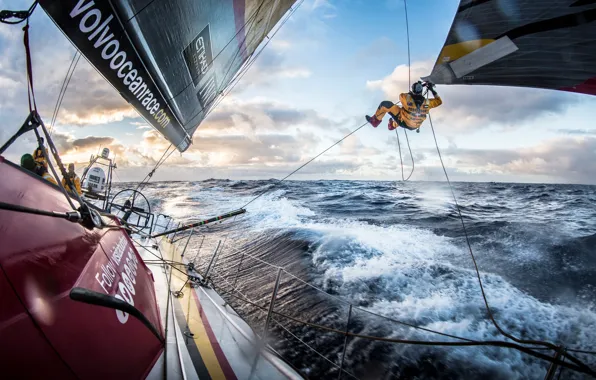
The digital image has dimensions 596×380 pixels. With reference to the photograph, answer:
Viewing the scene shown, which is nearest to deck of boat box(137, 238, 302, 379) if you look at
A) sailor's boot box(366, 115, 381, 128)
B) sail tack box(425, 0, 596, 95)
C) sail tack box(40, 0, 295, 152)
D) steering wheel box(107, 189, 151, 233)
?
steering wheel box(107, 189, 151, 233)

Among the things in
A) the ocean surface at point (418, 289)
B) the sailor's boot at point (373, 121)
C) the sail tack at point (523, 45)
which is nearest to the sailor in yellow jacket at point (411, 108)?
the sailor's boot at point (373, 121)

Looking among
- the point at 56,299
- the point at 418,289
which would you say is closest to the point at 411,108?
the point at 418,289

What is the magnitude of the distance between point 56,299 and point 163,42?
2560 mm

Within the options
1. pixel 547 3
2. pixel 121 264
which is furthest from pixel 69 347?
pixel 547 3

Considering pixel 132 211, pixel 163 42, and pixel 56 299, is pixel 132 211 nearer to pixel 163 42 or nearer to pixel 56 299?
pixel 163 42

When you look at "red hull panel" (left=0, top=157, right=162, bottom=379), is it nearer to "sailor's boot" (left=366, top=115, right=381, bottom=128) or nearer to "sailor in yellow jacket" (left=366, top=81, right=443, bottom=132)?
"sailor's boot" (left=366, top=115, right=381, bottom=128)

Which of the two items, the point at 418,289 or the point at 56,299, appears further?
the point at 418,289

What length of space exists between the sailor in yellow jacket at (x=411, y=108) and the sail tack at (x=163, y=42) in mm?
2604

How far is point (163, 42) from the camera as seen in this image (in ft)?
9.16

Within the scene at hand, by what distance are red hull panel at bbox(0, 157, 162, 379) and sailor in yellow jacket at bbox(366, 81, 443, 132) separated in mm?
4534

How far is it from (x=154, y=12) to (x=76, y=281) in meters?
2.34

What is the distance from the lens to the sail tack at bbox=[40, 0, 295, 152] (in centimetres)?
204

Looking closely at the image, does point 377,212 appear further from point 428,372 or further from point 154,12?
point 154,12

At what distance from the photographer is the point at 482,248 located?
7434 millimetres
